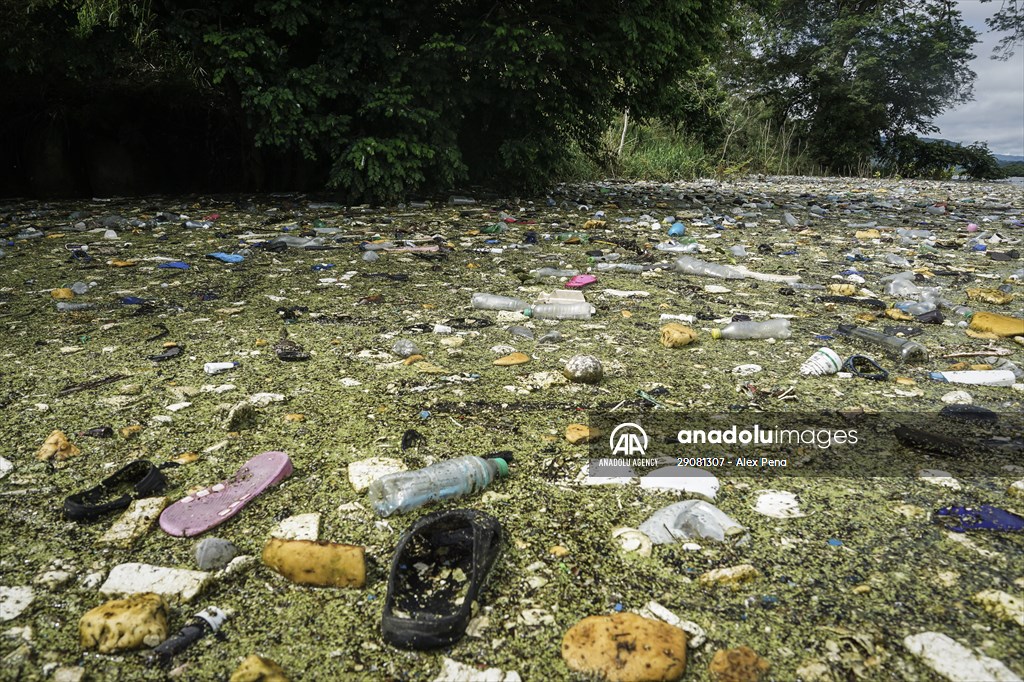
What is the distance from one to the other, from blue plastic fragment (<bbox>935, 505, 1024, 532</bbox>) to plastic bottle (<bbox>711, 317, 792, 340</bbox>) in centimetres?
118

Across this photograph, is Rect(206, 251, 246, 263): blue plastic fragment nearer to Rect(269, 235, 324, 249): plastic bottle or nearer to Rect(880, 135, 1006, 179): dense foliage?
Rect(269, 235, 324, 249): plastic bottle

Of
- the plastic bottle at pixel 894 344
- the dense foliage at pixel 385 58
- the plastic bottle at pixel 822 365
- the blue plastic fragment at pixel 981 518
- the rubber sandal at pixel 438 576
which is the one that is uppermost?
the dense foliage at pixel 385 58

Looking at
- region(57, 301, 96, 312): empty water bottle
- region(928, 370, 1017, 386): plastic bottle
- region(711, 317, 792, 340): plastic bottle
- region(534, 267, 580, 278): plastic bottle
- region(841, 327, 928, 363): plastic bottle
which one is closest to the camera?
region(928, 370, 1017, 386): plastic bottle

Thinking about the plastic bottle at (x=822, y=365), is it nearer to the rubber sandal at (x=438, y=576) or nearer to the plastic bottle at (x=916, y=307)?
the plastic bottle at (x=916, y=307)

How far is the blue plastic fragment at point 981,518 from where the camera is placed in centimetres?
121

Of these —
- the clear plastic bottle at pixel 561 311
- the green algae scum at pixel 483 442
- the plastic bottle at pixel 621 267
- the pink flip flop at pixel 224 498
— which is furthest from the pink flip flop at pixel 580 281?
the pink flip flop at pixel 224 498

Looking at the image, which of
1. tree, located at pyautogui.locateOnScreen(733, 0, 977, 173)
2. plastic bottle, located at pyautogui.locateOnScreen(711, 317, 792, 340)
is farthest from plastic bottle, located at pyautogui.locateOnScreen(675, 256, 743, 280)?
tree, located at pyautogui.locateOnScreen(733, 0, 977, 173)

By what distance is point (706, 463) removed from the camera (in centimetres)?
151

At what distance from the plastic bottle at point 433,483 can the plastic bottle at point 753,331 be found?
1.35 m

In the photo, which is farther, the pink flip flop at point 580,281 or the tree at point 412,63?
the tree at point 412,63

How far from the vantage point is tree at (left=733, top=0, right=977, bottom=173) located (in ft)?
58.2

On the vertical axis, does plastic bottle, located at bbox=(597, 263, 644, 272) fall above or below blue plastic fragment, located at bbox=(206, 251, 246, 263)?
above

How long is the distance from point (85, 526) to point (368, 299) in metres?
1.78

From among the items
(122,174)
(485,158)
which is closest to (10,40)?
(122,174)
